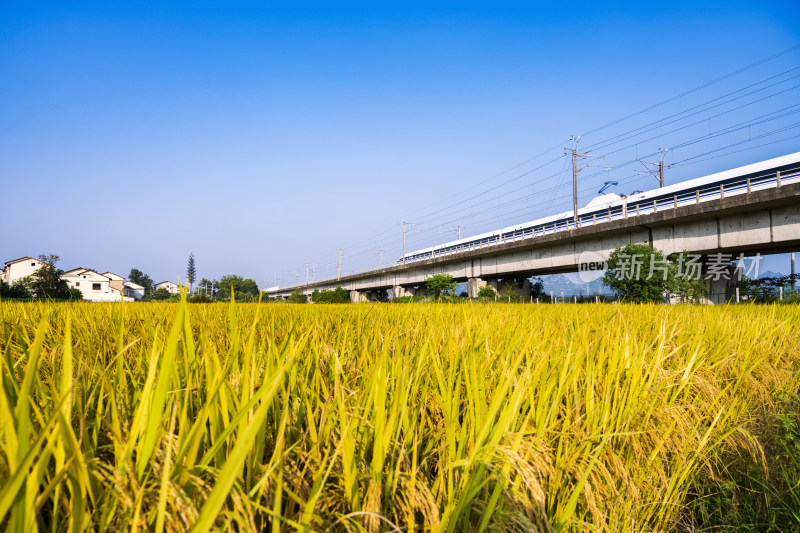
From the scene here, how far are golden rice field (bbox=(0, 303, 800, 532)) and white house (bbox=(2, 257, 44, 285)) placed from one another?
69823 millimetres

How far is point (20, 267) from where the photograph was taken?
5372 centimetres

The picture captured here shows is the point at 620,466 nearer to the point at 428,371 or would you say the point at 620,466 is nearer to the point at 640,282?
the point at 428,371

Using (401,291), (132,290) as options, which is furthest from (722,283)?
(132,290)

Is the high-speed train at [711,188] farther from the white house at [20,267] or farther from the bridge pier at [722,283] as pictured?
the white house at [20,267]

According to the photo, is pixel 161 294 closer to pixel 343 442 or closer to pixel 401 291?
pixel 401 291

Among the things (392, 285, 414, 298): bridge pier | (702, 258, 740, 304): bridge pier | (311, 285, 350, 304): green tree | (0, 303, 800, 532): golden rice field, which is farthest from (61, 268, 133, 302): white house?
(0, 303, 800, 532): golden rice field

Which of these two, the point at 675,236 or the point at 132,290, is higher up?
the point at 675,236

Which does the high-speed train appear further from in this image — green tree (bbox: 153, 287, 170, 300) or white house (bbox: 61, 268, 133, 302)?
white house (bbox: 61, 268, 133, 302)

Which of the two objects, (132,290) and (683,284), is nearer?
(683,284)

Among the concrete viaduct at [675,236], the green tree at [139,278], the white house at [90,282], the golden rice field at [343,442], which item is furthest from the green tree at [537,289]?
the green tree at [139,278]

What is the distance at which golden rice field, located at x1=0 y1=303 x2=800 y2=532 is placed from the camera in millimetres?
606

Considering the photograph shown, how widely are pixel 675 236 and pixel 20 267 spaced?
72667 millimetres

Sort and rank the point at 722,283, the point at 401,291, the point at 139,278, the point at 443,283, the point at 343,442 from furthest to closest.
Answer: the point at 139,278 < the point at 401,291 < the point at 443,283 < the point at 722,283 < the point at 343,442

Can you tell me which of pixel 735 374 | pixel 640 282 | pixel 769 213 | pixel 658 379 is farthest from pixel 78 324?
pixel 769 213
